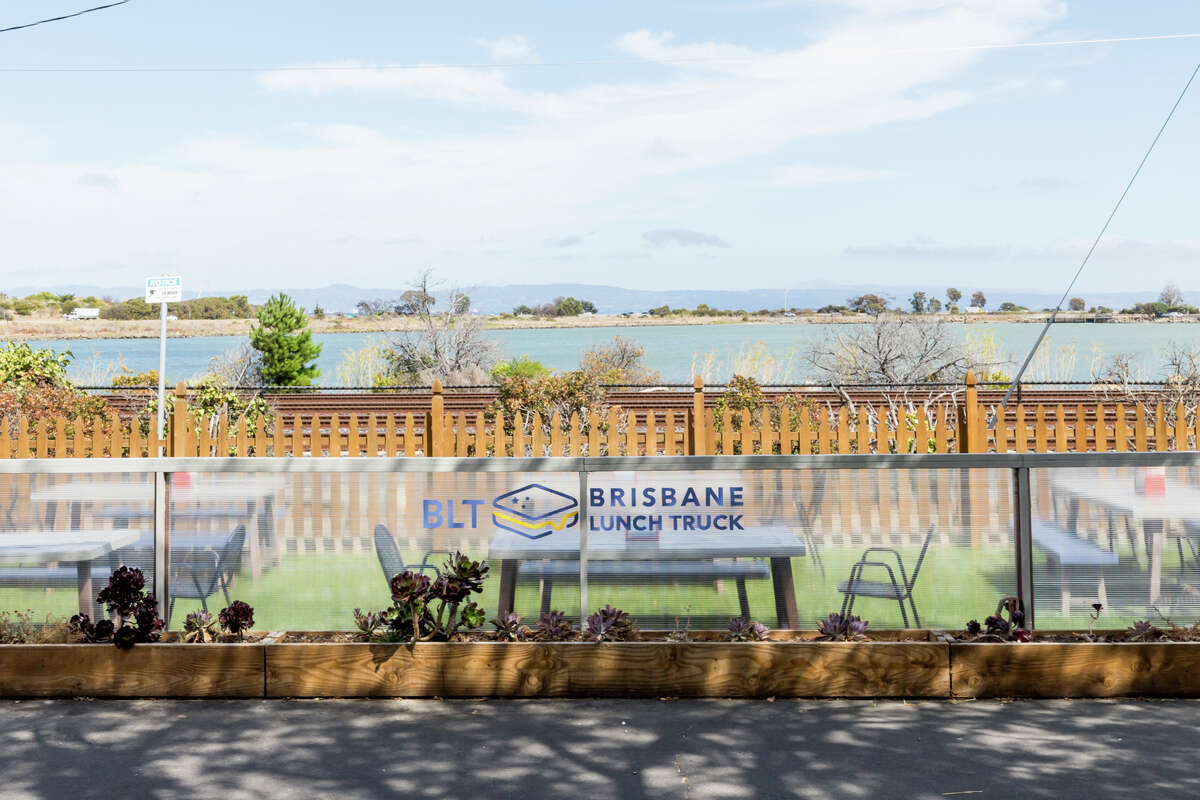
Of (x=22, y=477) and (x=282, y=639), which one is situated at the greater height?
(x=22, y=477)

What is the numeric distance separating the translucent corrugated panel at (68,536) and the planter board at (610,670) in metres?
1.28

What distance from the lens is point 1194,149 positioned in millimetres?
120312

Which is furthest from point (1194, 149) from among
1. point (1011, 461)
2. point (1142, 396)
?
point (1011, 461)

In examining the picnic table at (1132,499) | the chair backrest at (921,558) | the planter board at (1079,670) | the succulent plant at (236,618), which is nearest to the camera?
the planter board at (1079,670)

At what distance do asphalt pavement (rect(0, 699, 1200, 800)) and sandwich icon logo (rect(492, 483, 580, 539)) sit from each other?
1.09 meters

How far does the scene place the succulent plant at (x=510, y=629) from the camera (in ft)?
21.0

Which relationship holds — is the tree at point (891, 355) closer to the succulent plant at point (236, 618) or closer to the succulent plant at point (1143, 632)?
the succulent plant at point (1143, 632)

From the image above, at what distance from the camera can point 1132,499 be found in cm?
652

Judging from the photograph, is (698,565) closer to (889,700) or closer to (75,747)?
(889,700)

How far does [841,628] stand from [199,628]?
363cm

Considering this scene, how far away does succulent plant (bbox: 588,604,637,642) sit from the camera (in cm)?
629

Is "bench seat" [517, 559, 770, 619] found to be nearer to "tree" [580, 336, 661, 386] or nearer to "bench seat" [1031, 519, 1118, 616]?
"bench seat" [1031, 519, 1118, 616]

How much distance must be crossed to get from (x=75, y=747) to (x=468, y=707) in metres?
1.89

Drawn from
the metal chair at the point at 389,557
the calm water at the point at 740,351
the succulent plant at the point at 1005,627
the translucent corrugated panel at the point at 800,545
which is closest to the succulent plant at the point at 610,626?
the translucent corrugated panel at the point at 800,545
